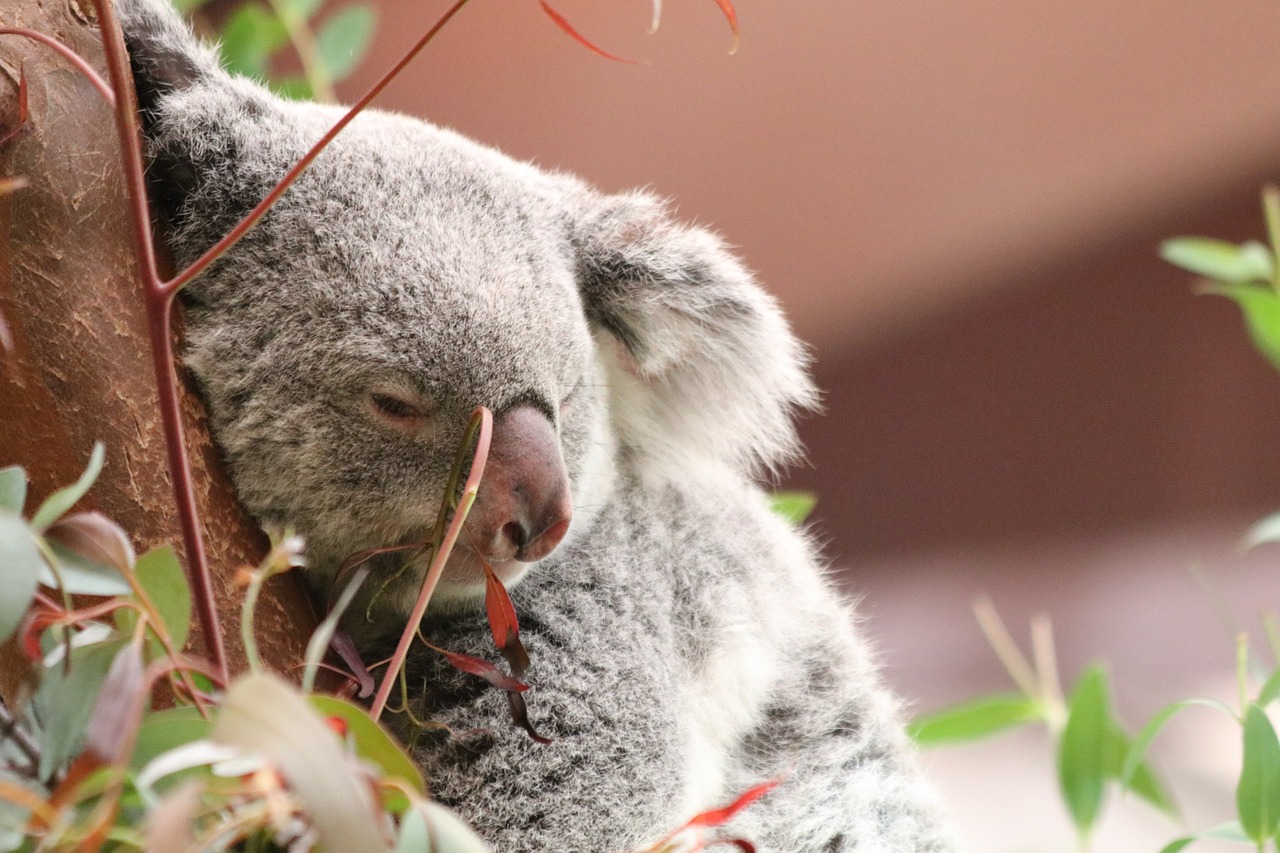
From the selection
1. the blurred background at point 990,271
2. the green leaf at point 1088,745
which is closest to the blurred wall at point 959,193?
the blurred background at point 990,271

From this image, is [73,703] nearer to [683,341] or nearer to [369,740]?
[369,740]

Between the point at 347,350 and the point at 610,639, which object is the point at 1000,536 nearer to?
the point at 610,639

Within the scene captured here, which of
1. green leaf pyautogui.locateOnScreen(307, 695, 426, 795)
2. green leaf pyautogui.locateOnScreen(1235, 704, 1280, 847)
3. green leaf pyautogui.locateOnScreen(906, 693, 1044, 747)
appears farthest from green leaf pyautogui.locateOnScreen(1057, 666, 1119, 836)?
green leaf pyautogui.locateOnScreen(307, 695, 426, 795)

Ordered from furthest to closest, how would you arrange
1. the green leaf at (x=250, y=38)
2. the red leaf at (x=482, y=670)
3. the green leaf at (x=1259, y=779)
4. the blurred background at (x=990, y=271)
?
the blurred background at (x=990, y=271)
the green leaf at (x=250, y=38)
the green leaf at (x=1259, y=779)
the red leaf at (x=482, y=670)

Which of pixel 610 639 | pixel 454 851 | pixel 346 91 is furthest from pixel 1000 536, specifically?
pixel 454 851

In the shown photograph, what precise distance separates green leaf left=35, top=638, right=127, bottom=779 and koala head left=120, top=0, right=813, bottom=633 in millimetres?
547

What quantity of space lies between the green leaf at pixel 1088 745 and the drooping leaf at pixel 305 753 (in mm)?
1510

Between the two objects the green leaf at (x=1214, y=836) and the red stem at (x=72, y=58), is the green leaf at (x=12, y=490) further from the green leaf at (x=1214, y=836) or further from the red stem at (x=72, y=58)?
the green leaf at (x=1214, y=836)

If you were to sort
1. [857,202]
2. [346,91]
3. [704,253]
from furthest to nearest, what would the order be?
[857,202]
[346,91]
[704,253]

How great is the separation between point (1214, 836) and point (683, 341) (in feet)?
3.08

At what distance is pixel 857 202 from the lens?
5312 millimetres

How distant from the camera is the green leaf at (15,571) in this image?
0.67 meters

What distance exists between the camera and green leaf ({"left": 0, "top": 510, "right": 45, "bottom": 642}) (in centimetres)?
67

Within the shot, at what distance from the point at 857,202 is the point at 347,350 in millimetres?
4275
